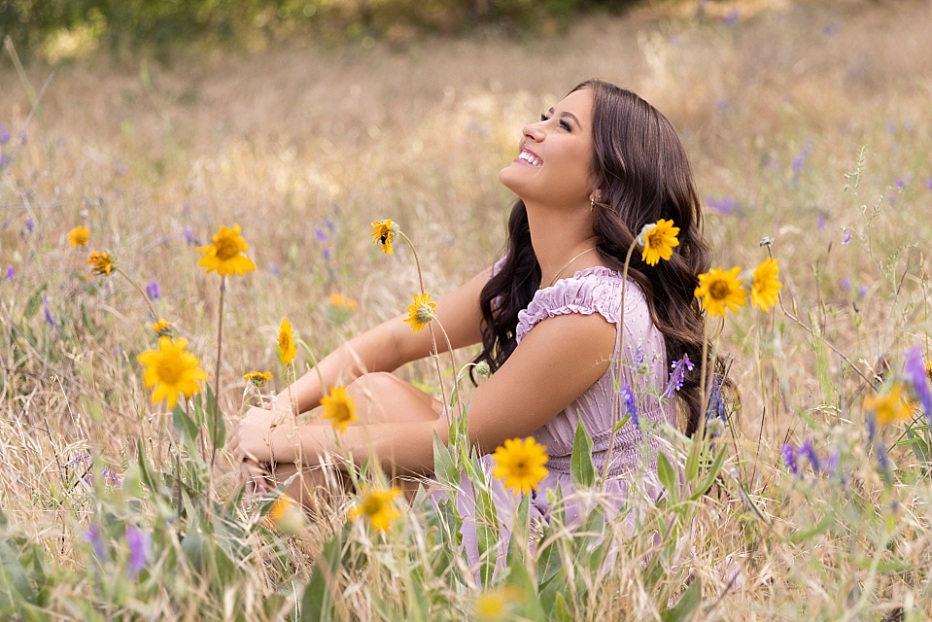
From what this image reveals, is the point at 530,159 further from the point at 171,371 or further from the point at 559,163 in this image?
the point at 171,371

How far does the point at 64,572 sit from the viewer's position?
4.45 feet

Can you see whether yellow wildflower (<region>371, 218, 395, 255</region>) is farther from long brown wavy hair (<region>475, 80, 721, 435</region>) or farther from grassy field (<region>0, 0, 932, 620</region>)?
long brown wavy hair (<region>475, 80, 721, 435</region>)

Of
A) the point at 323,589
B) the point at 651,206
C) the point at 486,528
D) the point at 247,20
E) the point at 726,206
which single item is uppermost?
the point at 651,206

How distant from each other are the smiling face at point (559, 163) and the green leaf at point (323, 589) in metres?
0.96

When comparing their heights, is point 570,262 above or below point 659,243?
below

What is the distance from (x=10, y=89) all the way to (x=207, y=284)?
4639 millimetres

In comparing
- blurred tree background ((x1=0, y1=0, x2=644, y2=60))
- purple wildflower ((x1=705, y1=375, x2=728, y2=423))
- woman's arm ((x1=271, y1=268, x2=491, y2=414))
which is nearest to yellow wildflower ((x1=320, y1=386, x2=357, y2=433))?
purple wildflower ((x1=705, y1=375, x2=728, y2=423))

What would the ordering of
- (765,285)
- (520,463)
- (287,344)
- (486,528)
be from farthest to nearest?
(486,528) < (287,344) < (765,285) < (520,463)

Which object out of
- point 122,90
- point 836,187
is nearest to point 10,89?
point 122,90

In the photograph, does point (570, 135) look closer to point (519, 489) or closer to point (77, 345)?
point (519, 489)

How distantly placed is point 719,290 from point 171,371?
0.73 meters

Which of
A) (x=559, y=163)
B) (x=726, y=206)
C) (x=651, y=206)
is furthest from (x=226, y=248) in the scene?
(x=726, y=206)

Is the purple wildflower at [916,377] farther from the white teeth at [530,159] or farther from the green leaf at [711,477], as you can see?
the white teeth at [530,159]

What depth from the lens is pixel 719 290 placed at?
1.33 meters
